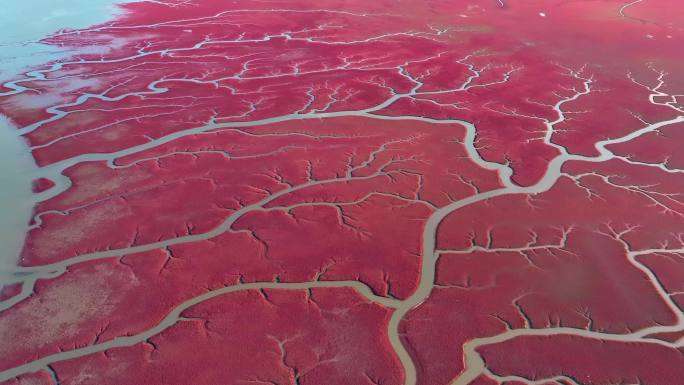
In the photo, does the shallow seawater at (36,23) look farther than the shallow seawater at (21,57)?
Yes

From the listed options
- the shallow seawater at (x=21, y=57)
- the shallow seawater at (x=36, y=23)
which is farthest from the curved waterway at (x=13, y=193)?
the shallow seawater at (x=36, y=23)

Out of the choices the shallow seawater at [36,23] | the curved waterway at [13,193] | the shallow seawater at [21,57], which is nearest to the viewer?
the curved waterway at [13,193]

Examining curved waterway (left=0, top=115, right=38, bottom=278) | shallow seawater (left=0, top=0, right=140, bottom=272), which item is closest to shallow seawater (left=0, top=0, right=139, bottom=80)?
shallow seawater (left=0, top=0, right=140, bottom=272)

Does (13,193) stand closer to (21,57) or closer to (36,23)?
(21,57)

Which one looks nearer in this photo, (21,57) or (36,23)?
(21,57)

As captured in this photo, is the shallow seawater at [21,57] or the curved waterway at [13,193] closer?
the curved waterway at [13,193]

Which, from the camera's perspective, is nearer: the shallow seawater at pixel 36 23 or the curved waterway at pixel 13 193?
the curved waterway at pixel 13 193

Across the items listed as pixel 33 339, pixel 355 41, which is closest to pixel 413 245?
pixel 33 339

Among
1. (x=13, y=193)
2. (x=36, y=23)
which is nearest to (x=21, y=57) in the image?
(x=36, y=23)

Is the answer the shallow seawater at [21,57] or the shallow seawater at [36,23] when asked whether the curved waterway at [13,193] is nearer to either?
the shallow seawater at [21,57]

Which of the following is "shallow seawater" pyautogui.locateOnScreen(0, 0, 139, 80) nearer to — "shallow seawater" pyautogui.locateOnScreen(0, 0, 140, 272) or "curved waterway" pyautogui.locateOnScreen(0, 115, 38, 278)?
"shallow seawater" pyautogui.locateOnScreen(0, 0, 140, 272)

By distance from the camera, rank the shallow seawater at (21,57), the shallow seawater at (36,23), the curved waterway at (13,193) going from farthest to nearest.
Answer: the shallow seawater at (36,23) < the shallow seawater at (21,57) < the curved waterway at (13,193)
